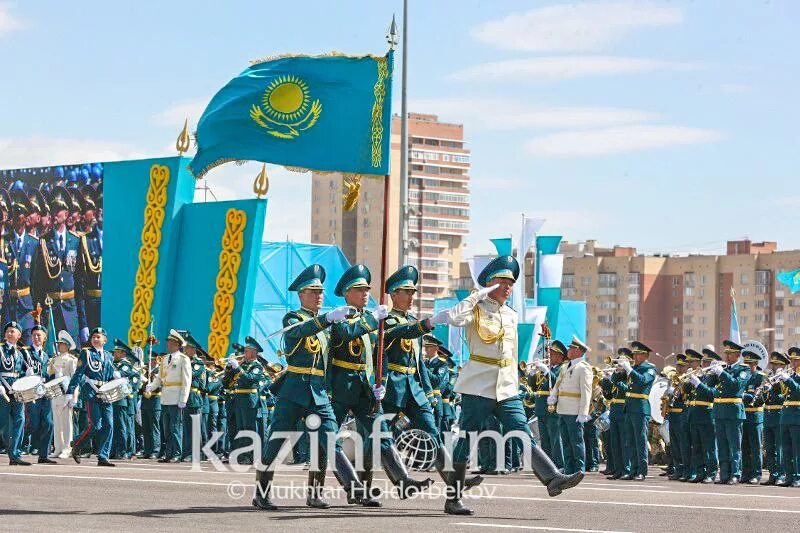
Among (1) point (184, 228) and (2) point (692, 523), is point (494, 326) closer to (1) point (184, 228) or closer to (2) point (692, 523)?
(2) point (692, 523)

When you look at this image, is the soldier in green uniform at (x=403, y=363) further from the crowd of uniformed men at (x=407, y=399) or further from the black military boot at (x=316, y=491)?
the black military boot at (x=316, y=491)

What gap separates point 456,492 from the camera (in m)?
12.6

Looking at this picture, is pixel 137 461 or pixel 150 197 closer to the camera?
pixel 137 461

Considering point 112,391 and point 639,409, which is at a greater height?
point 112,391

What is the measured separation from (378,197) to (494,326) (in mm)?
135461

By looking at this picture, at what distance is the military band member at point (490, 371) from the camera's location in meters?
12.7

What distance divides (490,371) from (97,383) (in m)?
9.21

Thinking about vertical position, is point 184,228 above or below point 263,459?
above

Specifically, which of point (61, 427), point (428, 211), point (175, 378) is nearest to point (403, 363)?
point (175, 378)

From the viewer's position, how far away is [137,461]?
77.6 feet

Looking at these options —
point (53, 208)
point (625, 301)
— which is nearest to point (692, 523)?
point (53, 208)

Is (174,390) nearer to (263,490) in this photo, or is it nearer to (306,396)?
(263,490)

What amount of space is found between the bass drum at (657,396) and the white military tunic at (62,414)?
28.9 feet

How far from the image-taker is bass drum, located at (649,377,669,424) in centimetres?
2316
